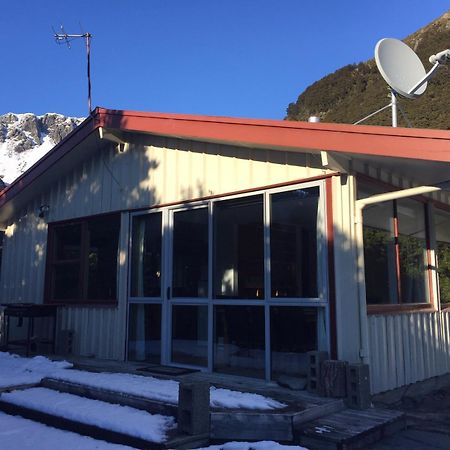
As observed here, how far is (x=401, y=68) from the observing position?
5727 millimetres

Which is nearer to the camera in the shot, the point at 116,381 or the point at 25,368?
the point at 116,381

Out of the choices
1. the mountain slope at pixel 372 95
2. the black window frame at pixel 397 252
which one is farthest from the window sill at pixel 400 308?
the mountain slope at pixel 372 95

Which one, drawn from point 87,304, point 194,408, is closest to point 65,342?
point 87,304

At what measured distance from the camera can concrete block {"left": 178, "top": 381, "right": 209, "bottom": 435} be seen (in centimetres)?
384

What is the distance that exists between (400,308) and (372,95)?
28.3m

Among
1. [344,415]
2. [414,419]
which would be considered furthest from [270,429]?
[414,419]

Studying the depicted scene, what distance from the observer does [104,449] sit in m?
3.85

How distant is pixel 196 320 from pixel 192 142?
2.31m

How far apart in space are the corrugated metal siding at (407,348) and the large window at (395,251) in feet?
0.83

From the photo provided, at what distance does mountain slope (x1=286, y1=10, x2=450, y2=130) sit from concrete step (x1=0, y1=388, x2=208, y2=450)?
971 inches

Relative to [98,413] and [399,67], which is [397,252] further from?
[98,413]

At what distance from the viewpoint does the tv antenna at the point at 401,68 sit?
17.8 feet

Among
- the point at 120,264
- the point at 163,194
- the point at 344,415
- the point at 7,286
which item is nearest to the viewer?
the point at 344,415

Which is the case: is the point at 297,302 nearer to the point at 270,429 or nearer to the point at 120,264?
the point at 270,429
